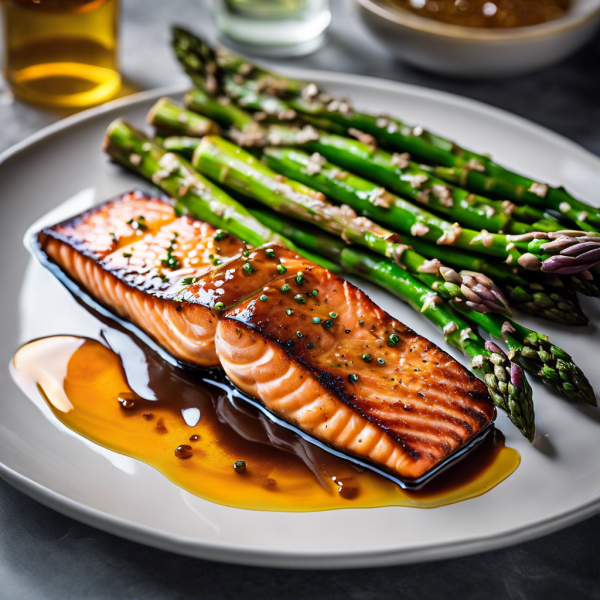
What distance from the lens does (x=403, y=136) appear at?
395 cm

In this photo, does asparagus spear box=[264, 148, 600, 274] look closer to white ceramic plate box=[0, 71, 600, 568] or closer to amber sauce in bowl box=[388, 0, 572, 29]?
white ceramic plate box=[0, 71, 600, 568]

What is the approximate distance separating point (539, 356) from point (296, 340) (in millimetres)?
1063

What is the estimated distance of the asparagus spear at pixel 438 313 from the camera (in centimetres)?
277

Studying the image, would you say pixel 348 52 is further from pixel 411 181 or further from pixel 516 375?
pixel 516 375

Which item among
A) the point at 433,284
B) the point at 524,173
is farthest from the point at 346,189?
the point at 524,173

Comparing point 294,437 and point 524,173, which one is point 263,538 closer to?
point 294,437

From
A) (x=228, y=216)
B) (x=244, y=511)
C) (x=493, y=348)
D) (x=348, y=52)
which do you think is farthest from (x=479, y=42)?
(x=244, y=511)

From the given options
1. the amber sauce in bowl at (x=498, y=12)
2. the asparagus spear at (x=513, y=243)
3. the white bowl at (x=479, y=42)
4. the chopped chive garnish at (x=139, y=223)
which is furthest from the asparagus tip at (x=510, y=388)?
the amber sauce in bowl at (x=498, y=12)

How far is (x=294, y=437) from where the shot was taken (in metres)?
2.85

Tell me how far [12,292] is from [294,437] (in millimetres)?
1611

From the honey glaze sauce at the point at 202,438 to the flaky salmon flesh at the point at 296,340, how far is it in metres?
0.09

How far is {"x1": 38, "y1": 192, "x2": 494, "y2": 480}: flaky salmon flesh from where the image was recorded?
270cm

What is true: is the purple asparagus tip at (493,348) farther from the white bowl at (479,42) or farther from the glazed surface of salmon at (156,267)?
the white bowl at (479,42)

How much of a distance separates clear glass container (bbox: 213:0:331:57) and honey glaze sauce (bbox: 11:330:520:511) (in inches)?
123
